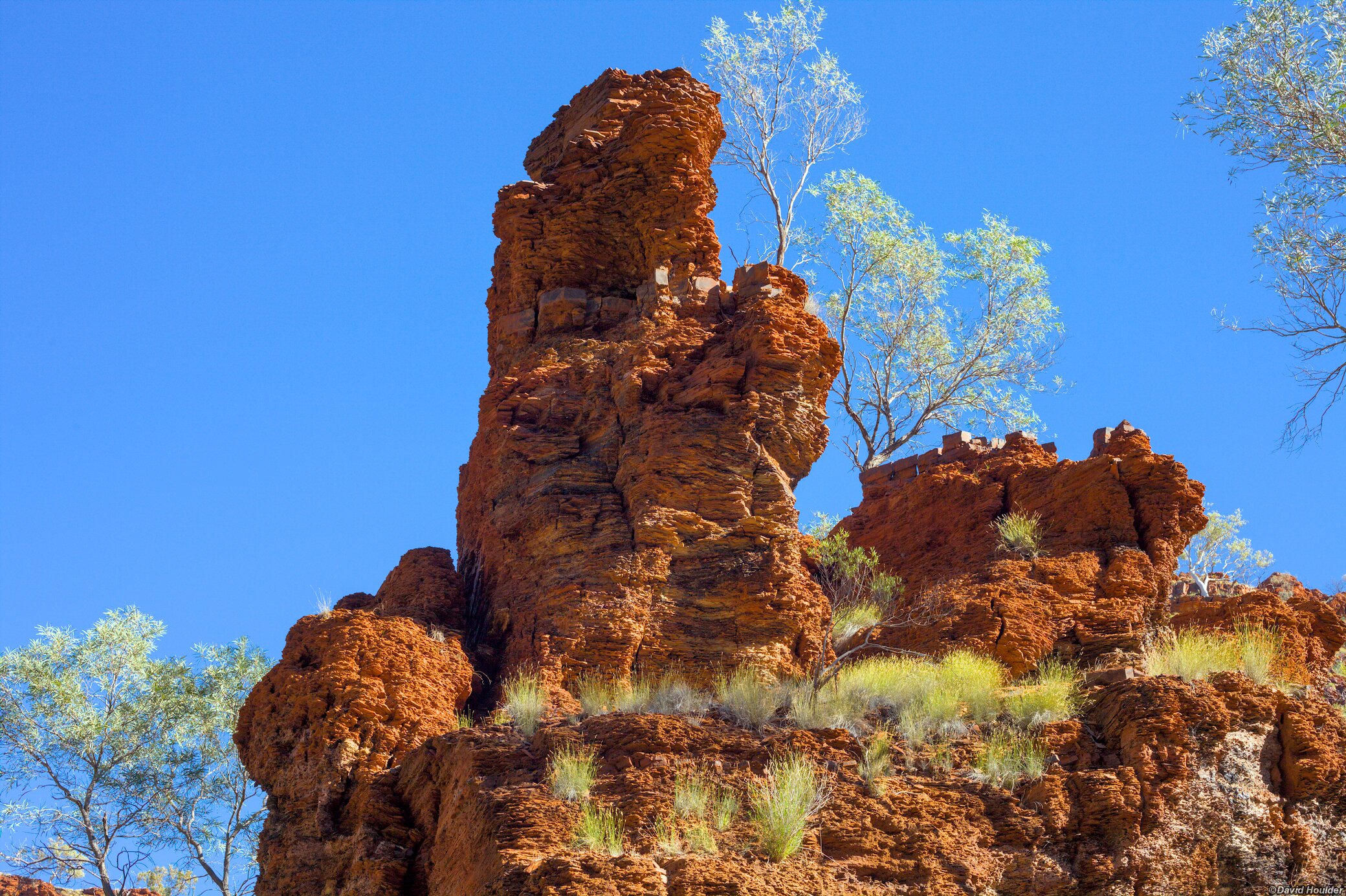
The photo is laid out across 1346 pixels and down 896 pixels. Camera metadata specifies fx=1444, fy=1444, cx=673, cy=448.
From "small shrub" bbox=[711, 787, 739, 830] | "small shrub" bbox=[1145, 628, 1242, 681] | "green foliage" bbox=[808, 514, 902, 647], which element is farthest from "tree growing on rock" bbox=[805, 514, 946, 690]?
"small shrub" bbox=[711, 787, 739, 830]

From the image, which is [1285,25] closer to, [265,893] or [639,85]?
[639,85]

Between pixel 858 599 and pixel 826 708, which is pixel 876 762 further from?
pixel 858 599

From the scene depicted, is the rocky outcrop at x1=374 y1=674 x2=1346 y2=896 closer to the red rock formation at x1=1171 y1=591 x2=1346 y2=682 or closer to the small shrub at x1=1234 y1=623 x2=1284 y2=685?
the small shrub at x1=1234 y1=623 x2=1284 y2=685

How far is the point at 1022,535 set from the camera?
715 inches

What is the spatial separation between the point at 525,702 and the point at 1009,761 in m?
4.51

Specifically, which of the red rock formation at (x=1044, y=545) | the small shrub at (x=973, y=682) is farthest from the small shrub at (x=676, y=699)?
the red rock formation at (x=1044, y=545)

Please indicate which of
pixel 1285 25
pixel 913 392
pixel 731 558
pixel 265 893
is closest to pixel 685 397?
pixel 731 558

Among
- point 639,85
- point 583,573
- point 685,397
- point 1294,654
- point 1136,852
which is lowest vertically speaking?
point 1136,852

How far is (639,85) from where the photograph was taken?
19844 mm

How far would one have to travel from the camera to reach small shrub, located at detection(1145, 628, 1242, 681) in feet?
46.3

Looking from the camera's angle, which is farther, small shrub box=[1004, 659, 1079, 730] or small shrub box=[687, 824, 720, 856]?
small shrub box=[1004, 659, 1079, 730]

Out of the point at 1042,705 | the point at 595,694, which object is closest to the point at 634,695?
the point at 595,694

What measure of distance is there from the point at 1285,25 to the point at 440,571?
15.5m

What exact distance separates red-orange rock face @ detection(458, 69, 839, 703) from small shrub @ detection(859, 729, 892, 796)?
228 centimetres
